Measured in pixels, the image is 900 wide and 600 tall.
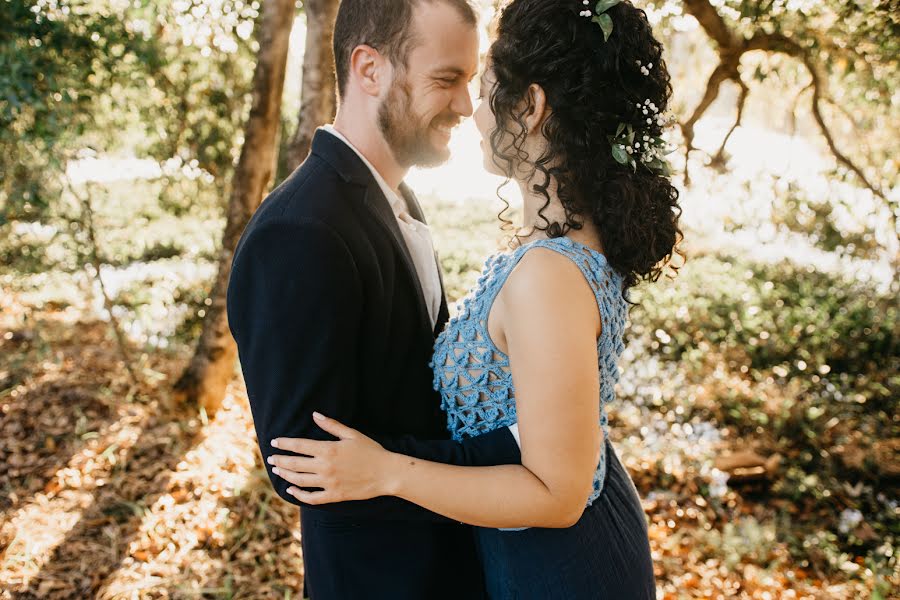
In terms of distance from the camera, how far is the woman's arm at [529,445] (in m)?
1.38

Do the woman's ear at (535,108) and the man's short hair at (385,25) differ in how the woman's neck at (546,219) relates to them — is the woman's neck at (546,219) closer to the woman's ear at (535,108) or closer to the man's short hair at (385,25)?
the woman's ear at (535,108)

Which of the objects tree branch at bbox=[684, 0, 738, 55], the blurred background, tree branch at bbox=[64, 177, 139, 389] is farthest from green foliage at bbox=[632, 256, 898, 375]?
tree branch at bbox=[64, 177, 139, 389]

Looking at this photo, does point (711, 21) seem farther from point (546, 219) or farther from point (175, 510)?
point (175, 510)

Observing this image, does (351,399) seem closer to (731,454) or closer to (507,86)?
(507,86)

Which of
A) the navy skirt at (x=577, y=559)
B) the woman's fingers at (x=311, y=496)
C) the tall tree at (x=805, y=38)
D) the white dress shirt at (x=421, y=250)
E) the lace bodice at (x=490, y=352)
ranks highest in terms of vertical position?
the tall tree at (x=805, y=38)

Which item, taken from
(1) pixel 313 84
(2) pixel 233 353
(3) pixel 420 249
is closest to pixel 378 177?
(3) pixel 420 249

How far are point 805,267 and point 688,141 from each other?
5865mm

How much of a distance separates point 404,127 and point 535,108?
552mm

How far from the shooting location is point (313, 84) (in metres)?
3.82

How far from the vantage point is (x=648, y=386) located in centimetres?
720

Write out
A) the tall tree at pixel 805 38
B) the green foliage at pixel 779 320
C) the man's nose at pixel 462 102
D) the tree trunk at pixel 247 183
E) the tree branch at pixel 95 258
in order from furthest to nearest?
the green foliage at pixel 779 320 < the tree branch at pixel 95 258 < the tree trunk at pixel 247 183 < the tall tree at pixel 805 38 < the man's nose at pixel 462 102

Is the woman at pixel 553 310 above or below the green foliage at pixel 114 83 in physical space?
below

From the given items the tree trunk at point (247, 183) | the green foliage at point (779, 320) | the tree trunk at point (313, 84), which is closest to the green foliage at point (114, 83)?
the tree trunk at point (247, 183)

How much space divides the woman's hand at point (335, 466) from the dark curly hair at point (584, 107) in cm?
71
